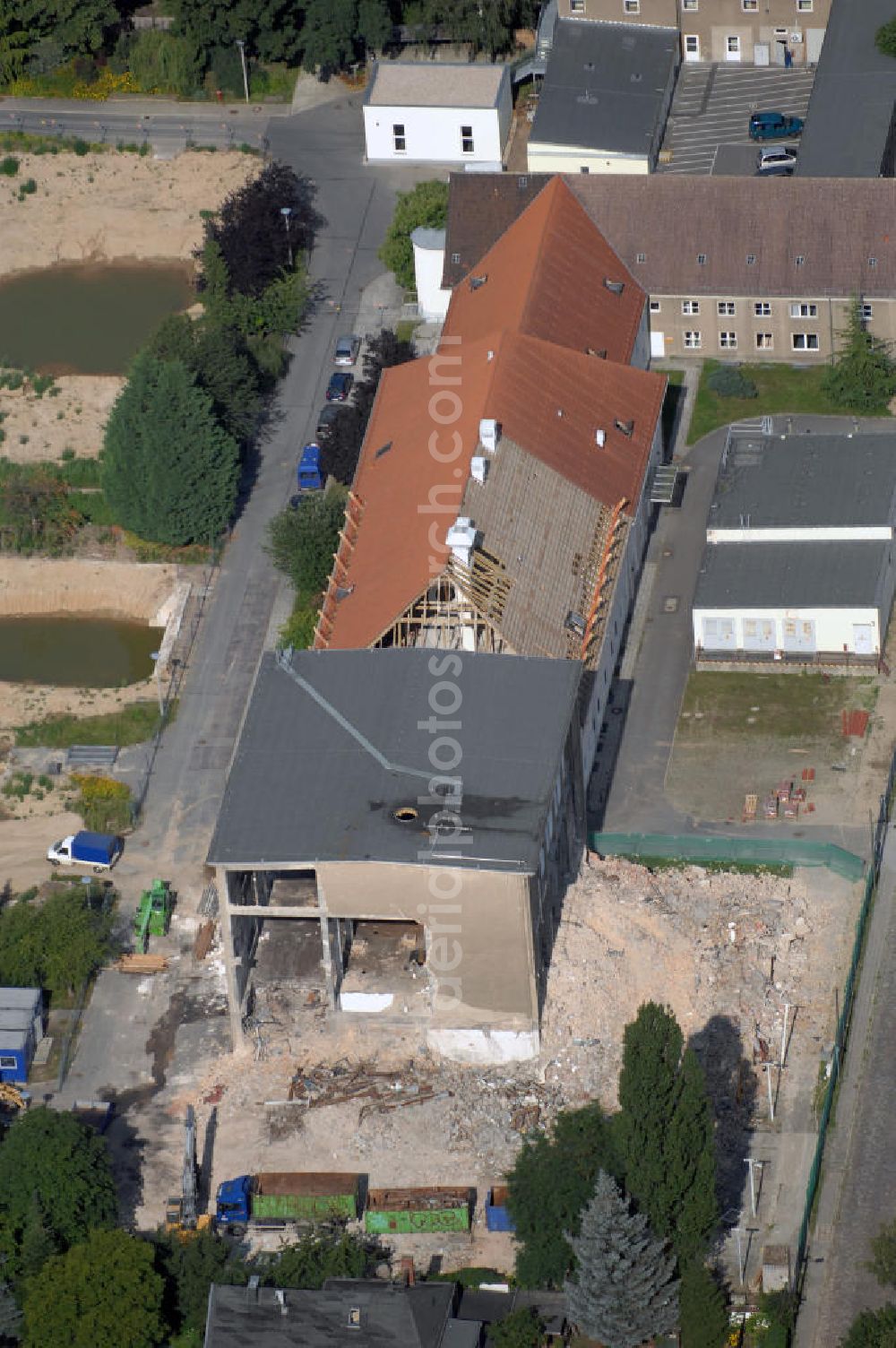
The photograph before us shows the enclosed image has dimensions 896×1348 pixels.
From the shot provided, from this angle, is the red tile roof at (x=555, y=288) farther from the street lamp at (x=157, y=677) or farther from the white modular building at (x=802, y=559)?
the street lamp at (x=157, y=677)

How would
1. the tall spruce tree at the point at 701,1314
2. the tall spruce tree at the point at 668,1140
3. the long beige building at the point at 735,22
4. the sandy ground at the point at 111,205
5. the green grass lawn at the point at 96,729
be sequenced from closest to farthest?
the tall spruce tree at the point at 701,1314, the tall spruce tree at the point at 668,1140, the green grass lawn at the point at 96,729, the long beige building at the point at 735,22, the sandy ground at the point at 111,205

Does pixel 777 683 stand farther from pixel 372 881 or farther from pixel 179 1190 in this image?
pixel 179 1190

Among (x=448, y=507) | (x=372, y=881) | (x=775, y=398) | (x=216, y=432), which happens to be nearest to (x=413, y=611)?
(x=448, y=507)

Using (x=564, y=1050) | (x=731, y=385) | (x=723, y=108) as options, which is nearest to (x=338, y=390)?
(x=731, y=385)

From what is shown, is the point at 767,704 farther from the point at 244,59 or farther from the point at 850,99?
the point at 244,59

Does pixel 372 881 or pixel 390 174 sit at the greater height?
pixel 390 174

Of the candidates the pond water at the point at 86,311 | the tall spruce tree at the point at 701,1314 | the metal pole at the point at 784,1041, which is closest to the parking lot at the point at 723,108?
the pond water at the point at 86,311
